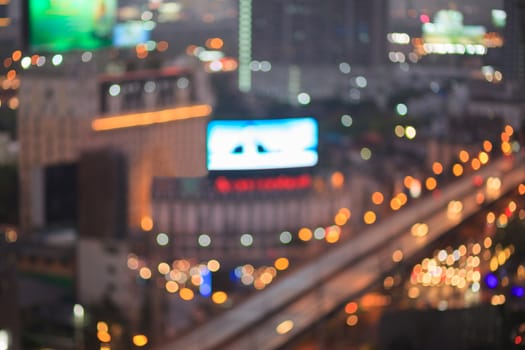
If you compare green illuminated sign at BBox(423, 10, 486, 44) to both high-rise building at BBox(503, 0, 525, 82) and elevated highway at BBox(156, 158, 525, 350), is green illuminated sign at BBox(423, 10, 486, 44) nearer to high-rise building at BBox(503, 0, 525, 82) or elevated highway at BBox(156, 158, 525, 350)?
high-rise building at BBox(503, 0, 525, 82)

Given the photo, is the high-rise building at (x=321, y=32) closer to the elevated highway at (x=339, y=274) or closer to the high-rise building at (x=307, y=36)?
the high-rise building at (x=307, y=36)

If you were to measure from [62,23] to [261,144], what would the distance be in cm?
A: 98

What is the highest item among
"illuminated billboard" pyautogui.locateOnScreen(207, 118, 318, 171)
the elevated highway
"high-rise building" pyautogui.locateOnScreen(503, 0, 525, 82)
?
"high-rise building" pyautogui.locateOnScreen(503, 0, 525, 82)

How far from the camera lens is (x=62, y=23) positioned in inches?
128

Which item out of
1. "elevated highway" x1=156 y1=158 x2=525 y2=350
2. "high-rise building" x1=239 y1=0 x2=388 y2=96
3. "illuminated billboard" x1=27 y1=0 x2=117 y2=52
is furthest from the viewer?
"high-rise building" x1=239 y1=0 x2=388 y2=96

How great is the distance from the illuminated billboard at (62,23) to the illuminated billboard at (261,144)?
0.63m

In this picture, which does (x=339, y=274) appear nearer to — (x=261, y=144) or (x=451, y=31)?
A: (x=261, y=144)

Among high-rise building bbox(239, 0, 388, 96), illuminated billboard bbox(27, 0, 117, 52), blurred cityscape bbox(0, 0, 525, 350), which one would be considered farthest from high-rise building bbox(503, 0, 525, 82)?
illuminated billboard bbox(27, 0, 117, 52)

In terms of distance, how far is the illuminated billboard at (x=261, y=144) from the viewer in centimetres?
365

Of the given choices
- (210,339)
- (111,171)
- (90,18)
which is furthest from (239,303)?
(90,18)

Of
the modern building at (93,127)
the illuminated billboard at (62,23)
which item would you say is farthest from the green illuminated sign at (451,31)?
the illuminated billboard at (62,23)

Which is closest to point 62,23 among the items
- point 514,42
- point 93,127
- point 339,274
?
point 93,127

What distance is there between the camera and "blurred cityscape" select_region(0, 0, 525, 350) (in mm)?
3289

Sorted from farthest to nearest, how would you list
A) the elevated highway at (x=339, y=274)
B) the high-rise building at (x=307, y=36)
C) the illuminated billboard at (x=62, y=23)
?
the high-rise building at (x=307, y=36), the elevated highway at (x=339, y=274), the illuminated billboard at (x=62, y=23)
